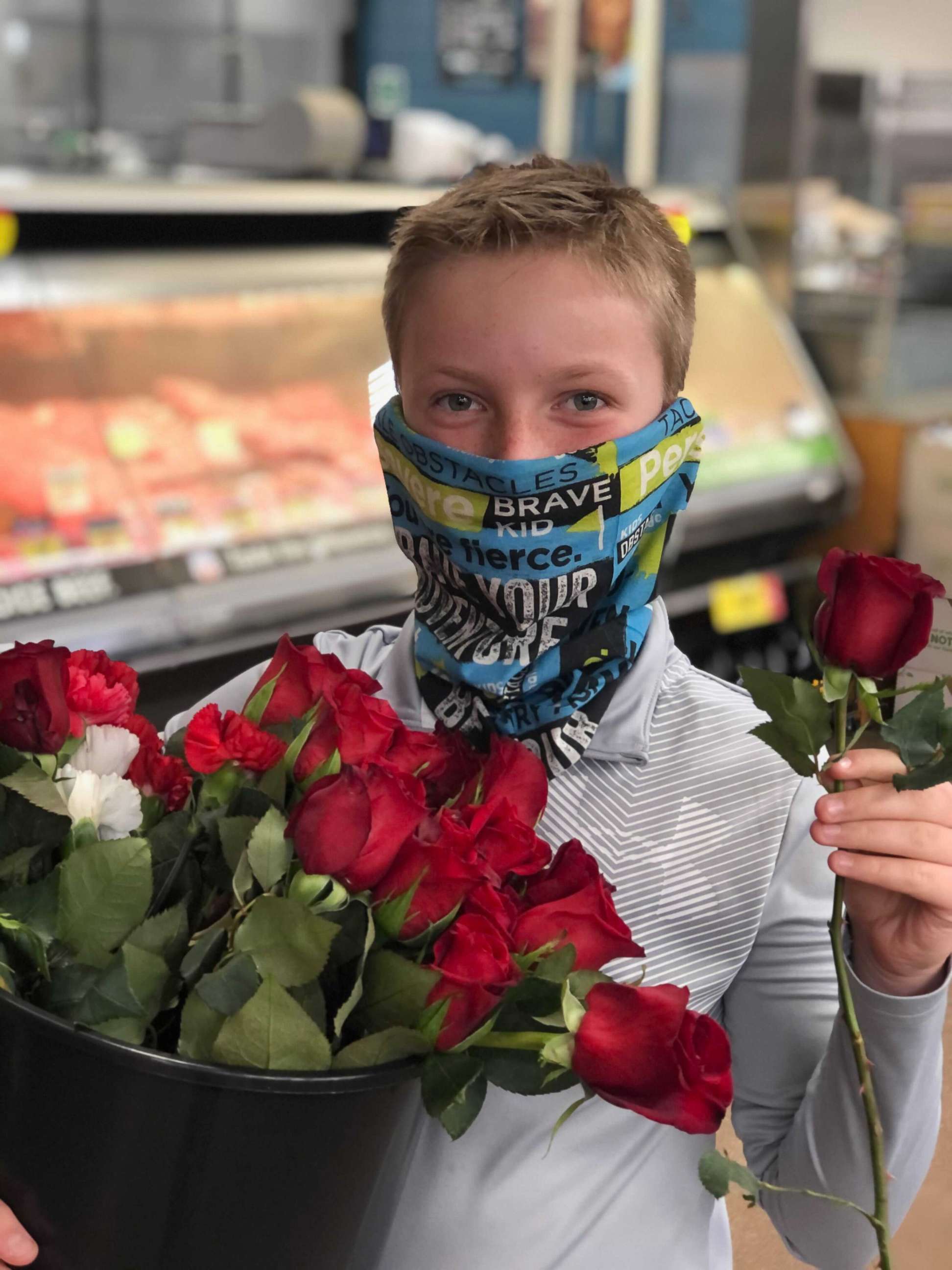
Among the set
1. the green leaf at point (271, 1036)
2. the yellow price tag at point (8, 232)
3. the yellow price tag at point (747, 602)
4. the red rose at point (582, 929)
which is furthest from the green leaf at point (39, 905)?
the yellow price tag at point (747, 602)

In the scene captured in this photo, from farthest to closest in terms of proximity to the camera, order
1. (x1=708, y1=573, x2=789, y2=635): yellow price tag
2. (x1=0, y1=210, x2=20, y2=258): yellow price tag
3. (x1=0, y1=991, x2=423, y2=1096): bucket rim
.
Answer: (x1=708, y1=573, x2=789, y2=635): yellow price tag, (x1=0, y1=210, x2=20, y2=258): yellow price tag, (x1=0, y1=991, x2=423, y2=1096): bucket rim

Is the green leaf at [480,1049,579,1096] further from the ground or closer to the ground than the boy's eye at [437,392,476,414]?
closer to the ground

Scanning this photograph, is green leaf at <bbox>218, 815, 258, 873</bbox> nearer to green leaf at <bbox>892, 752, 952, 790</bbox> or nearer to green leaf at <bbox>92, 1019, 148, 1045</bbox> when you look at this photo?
green leaf at <bbox>92, 1019, 148, 1045</bbox>

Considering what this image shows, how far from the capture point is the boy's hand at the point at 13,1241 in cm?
62

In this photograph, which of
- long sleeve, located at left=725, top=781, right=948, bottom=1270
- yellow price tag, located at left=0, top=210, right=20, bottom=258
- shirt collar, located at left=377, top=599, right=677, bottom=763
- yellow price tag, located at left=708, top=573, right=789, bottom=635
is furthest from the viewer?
yellow price tag, located at left=708, top=573, right=789, bottom=635

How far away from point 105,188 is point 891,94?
143 inches

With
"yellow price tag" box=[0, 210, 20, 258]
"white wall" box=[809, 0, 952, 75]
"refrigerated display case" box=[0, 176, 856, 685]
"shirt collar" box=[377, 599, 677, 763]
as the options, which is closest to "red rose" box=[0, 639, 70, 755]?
"shirt collar" box=[377, 599, 677, 763]

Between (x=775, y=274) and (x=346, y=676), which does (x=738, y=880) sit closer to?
(x=346, y=676)

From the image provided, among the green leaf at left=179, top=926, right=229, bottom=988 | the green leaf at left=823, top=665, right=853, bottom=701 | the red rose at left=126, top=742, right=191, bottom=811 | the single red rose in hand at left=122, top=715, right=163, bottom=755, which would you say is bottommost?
the green leaf at left=179, top=926, right=229, bottom=988

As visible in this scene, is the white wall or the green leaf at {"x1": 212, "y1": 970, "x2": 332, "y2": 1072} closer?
the green leaf at {"x1": 212, "y1": 970, "x2": 332, "y2": 1072}

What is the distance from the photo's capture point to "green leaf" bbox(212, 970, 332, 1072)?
0.57 metres

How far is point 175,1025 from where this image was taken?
0.63m

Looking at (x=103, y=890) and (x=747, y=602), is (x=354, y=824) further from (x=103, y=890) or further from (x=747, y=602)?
(x=747, y=602)

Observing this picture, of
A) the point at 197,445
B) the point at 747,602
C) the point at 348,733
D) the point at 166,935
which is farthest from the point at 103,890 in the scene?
the point at 747,602
